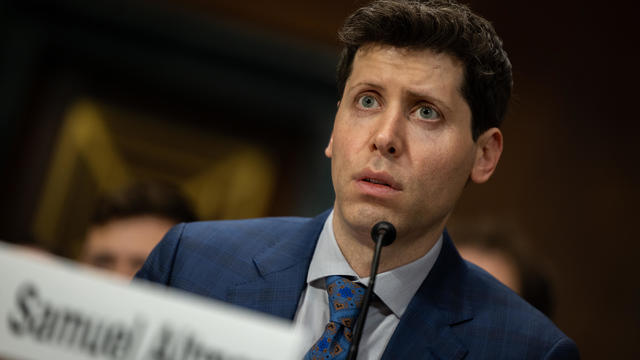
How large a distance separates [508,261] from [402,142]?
130 centimetres

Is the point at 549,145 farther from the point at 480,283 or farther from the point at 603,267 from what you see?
the point at 480,283

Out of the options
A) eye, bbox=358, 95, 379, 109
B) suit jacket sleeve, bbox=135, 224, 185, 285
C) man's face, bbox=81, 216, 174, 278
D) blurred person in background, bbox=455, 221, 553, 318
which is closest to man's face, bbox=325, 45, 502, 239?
eye, bbox=358, 95, 379, 109

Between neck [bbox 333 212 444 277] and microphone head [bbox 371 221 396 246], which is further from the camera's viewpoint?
neck [bbox 333 212 444 277]

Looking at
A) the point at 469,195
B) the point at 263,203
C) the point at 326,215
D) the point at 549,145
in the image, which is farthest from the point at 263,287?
the point at 263,203

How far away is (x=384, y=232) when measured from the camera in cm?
121

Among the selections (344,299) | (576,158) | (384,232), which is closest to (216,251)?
(344,299)

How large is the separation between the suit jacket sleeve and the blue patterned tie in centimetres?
35

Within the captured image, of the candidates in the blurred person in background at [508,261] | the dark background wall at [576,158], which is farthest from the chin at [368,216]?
the dark background wall at [576,158]

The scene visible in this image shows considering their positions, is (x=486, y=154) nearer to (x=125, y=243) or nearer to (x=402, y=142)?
(x=402, y=142)

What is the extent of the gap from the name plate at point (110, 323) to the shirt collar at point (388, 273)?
0.59m

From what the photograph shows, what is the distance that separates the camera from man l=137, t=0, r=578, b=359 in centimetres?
132

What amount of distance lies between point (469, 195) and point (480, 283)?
2.15 meters

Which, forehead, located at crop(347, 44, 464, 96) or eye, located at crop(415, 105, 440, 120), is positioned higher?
forehead, located at crop(347, 44, 464, 96)

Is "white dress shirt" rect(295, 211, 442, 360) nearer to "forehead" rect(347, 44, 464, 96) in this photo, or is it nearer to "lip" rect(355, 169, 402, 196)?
"lip" rect(355, 169, 402, 196)
